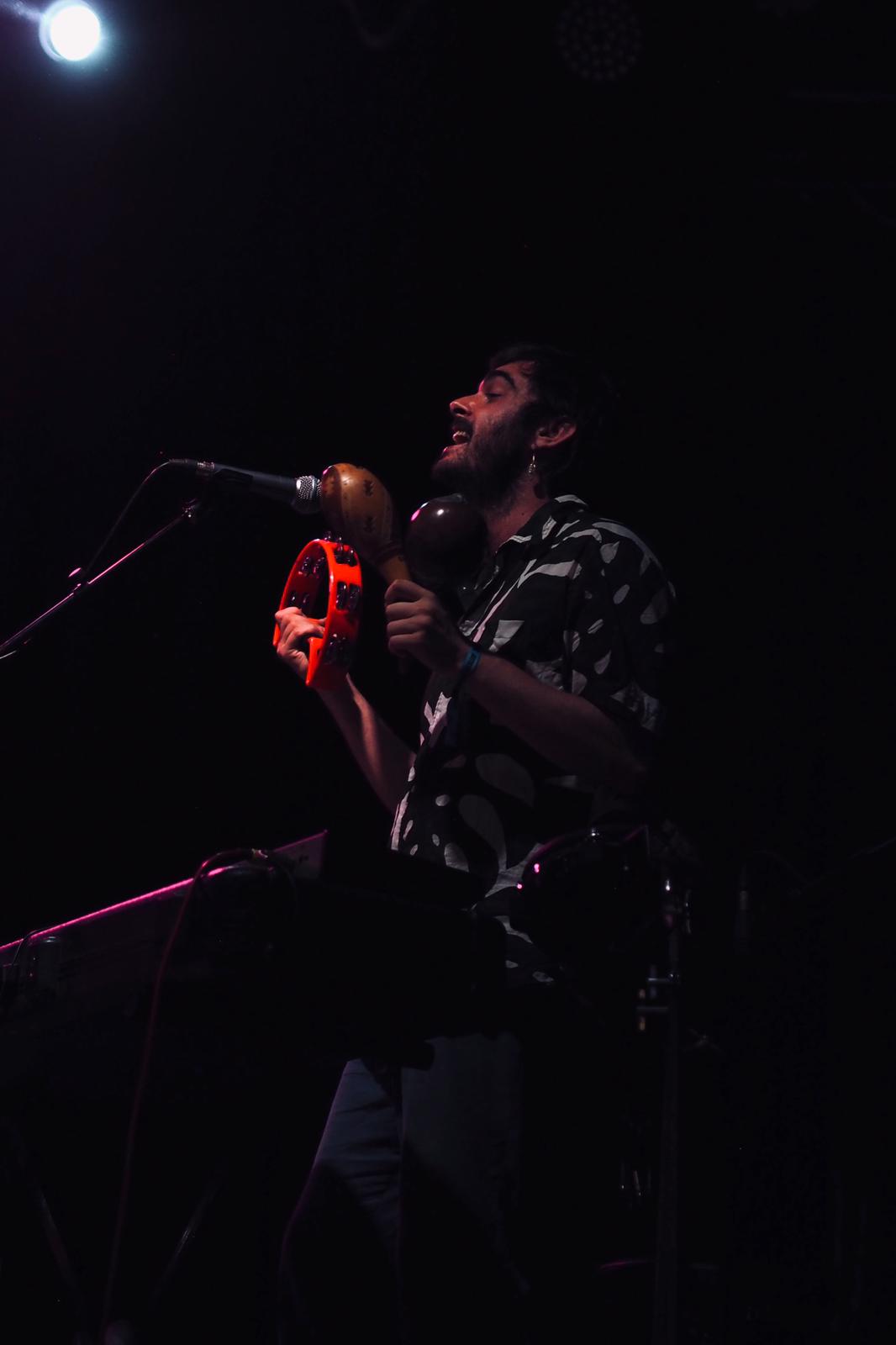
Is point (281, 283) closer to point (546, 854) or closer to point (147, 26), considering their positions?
point (147, 26)

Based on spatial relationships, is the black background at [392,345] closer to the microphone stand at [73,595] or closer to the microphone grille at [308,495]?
the microphone stand at [73,595]

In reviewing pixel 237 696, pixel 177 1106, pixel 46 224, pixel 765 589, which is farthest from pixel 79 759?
pixel 765 589

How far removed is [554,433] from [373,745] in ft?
2.58

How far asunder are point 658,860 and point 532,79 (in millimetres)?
2896

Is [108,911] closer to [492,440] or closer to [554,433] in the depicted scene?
[492,440]

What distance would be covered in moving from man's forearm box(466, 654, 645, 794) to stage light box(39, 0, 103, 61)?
2.72 m

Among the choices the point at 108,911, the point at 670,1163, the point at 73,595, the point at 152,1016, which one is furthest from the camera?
the point at 73,595

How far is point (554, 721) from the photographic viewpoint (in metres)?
1.85

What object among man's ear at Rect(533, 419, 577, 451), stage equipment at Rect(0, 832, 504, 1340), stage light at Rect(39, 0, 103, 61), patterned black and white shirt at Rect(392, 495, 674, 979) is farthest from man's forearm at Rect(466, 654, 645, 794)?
stage light at Rect(39, 0, 103, 61)

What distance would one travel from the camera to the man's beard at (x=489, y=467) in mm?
2564

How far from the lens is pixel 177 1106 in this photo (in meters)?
2.26

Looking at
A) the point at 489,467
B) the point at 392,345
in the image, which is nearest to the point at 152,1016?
the point at 489,467

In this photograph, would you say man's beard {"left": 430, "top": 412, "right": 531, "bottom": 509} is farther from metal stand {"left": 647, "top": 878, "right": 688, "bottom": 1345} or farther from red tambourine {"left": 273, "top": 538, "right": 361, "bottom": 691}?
metal stand {"left": 647, "top": 878, "right": 688, "bottom": 1345}

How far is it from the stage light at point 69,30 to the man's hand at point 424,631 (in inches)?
102
